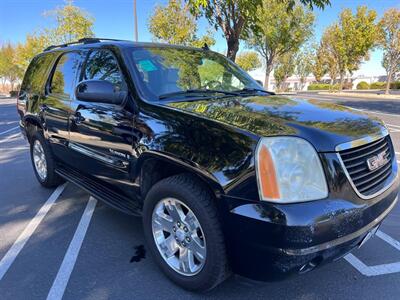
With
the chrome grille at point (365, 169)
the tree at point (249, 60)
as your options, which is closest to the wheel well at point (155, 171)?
the chrome grille at point (365, 169)

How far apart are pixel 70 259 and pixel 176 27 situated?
59.6 ft

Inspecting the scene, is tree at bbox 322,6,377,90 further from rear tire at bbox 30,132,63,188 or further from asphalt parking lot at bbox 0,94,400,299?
rear tire at bbox 30,132,63,188

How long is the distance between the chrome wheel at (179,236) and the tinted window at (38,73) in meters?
2.94

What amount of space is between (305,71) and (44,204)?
2320 inches

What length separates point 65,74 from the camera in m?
4.16

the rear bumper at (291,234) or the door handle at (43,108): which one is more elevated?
the door handle at (43,108)

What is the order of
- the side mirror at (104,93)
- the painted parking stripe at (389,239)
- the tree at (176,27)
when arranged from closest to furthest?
the side mirror at (104,93) < the painted parking stripe at (389,239) < the tree at (176,27)

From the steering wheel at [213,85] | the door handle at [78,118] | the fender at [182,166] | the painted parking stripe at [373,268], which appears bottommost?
the painted parking stripe at [373,268]

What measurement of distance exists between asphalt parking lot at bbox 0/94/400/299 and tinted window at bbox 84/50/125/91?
155 centimetres

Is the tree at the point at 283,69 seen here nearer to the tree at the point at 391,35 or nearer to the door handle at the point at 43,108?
the tree at the point at 391,35

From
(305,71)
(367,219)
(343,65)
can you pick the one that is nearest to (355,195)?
(367,219)

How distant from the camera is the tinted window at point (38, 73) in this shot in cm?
468

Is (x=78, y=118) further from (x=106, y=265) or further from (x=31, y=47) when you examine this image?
(x=31, y=47)

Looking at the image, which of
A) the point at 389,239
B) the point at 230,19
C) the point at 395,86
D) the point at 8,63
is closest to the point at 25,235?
the point at 389,239
